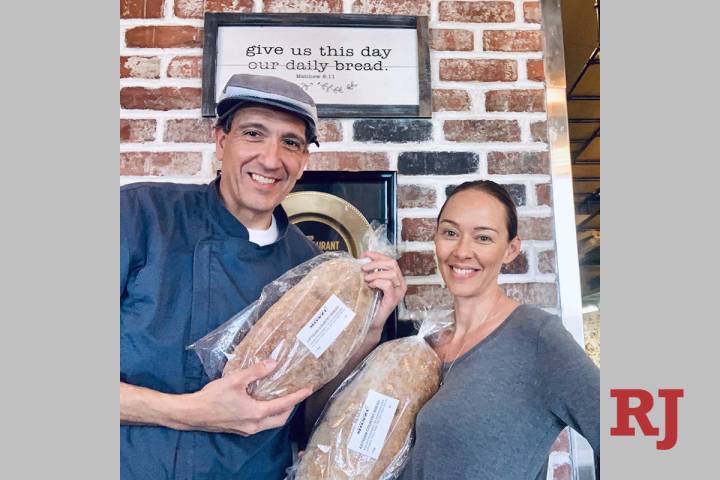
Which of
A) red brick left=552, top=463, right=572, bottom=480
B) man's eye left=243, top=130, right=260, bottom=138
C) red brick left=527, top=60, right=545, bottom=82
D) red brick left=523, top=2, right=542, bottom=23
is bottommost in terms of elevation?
red brick left=552, top=463, right=572, bottom=480

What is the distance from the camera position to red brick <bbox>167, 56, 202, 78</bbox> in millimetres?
897

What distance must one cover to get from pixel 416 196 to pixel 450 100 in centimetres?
19

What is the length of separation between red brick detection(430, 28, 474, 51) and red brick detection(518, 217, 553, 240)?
0.34m

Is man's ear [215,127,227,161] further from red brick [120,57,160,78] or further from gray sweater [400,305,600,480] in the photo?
gray sweater [400,305,600,480]

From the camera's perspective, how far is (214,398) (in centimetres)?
61

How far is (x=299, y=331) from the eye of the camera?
24.6 inches

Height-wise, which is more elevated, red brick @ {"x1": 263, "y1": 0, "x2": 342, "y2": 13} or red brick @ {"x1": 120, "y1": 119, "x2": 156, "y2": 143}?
red brick @ {"x1": 263, "y1": 0, "x2": 342, "y2": 13}

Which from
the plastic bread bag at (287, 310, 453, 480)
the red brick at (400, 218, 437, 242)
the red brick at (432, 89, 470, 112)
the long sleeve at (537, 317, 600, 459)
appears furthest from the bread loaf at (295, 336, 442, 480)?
the red brick at (432, 89, 470, 112)

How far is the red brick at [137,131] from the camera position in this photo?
865 millimetres

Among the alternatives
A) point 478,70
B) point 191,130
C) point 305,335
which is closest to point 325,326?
point 305,335

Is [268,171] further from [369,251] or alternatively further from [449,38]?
[449,38]

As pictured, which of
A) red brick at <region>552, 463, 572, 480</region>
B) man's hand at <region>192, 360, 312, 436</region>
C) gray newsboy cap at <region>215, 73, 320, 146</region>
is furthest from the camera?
red brick at <region>552, 463, 572, 480</region>

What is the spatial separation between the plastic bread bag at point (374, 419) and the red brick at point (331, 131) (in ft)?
1.31
